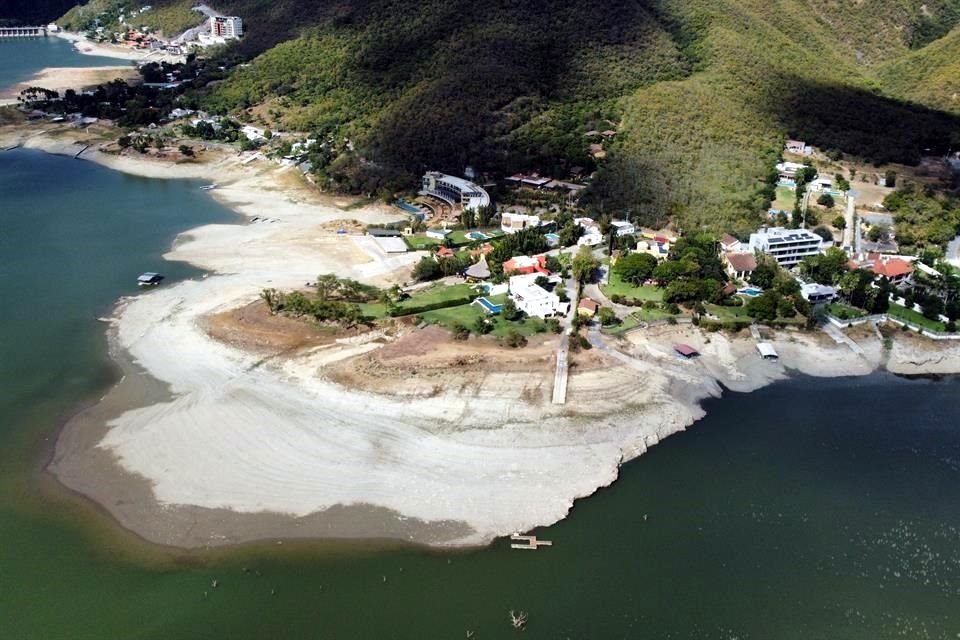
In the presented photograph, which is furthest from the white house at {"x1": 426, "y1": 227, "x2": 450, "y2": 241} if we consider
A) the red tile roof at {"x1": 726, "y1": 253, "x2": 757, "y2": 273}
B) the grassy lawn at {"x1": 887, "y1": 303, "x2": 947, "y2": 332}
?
the grassy lawn at {"x1": 887, "y1": 303, "x2": 947, "y2": 332}

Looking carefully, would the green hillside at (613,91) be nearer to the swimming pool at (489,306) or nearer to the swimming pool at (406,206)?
the swimming pool at (406,206)

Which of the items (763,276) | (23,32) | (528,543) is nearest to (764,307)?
(763,276)

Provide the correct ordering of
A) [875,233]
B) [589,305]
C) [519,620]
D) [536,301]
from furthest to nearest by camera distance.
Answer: [875,233], [589,305], [536,301], [519,620]

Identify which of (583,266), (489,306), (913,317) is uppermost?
(583,266)

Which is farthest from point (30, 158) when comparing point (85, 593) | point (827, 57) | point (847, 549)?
point (827, 57)

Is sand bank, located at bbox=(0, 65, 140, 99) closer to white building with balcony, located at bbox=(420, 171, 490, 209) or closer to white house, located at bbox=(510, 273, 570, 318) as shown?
white building with balcony, located at bbox=(420, 171, 490, 209)

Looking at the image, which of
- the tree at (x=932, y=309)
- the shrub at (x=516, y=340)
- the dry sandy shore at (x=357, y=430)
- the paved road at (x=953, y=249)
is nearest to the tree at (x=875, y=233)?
the paved road at (x=953, y=249)

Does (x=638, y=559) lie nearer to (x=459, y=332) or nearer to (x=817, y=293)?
(x=459, y=332)
